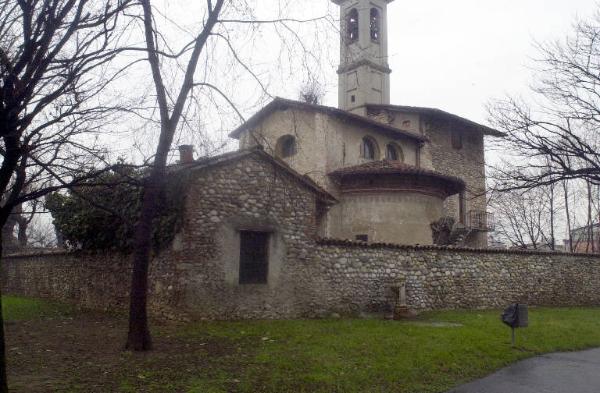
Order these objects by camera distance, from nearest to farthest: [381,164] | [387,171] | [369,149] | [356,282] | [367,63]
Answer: [356,282] → [387,171] → [381,164] → [369,149] → [367,63]

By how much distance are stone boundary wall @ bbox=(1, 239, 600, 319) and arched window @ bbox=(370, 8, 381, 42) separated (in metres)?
20.1

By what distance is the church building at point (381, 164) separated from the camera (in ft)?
60.2

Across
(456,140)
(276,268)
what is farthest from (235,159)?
(456,140)

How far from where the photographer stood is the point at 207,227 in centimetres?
1184

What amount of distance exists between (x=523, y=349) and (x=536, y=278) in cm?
965

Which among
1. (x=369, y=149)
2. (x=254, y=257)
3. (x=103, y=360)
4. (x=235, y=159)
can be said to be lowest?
(x=103, y=360)

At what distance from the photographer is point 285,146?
22.0 metres

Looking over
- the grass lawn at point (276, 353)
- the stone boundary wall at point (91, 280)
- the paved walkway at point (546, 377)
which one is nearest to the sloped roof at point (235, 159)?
the stone boundary wall at point (91, 280)

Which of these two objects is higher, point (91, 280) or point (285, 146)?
point (285, 146)

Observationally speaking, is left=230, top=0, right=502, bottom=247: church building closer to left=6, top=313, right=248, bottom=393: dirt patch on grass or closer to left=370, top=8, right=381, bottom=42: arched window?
left=6, top=313, right=248, bottom=393: dirt patch on grass

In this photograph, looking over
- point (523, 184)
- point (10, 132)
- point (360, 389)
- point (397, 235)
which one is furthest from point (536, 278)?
point (10, 132)

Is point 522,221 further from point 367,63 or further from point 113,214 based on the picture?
point 113,214

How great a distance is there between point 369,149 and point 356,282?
980 cm

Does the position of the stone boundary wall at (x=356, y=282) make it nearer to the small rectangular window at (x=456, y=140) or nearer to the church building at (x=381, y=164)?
the church building at (x=381, y=164)
